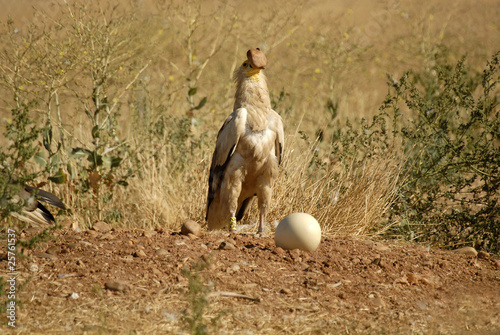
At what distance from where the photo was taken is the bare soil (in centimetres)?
310

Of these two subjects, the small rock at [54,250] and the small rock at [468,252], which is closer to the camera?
the small rock at [54,250]

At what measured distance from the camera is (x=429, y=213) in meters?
5.95

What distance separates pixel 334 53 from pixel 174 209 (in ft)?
18.0

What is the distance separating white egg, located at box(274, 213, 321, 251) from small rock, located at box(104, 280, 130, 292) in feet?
4.34

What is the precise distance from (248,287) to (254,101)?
2.29 m

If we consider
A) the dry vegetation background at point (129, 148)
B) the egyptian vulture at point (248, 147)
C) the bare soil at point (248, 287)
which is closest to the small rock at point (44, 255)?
the bare soil at point (248, 287)

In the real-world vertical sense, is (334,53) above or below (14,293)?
above

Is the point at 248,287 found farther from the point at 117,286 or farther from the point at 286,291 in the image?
the point at 117,286

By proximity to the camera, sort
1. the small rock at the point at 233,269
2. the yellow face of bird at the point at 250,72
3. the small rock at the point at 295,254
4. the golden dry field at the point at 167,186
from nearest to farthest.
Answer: the golden dry field at the point at 167,186 → the small rock at the point at 233,269 → the small rock at the point at 295,254 → the yellow face of bird at the point at 250,72

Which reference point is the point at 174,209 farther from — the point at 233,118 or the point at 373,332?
the point at 373,332

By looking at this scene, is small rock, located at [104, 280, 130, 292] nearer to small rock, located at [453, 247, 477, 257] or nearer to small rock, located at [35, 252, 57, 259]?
small rock, located at [35, 252, 57, 259]

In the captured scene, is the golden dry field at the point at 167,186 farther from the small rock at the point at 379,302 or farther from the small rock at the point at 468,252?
the small rock at the point at 468,252

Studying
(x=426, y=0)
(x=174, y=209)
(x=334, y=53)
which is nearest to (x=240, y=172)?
(x=174, y=209)

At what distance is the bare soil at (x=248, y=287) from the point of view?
122 inches
